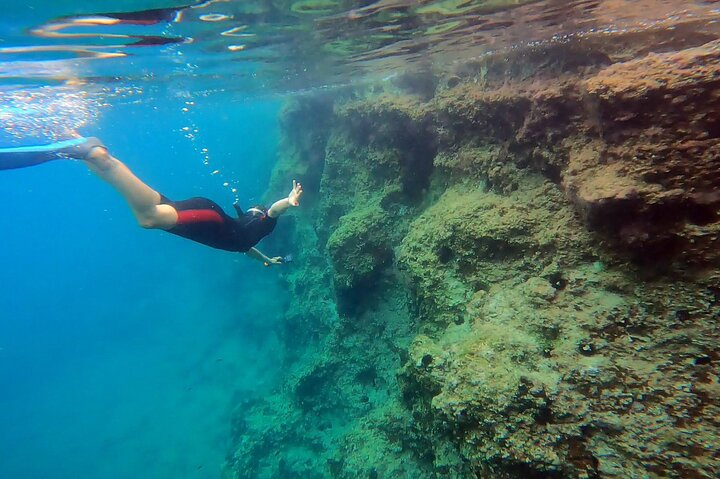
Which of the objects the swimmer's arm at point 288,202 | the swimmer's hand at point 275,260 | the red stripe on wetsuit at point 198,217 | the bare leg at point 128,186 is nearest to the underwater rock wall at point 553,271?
the swimmer's hand at point 275,260

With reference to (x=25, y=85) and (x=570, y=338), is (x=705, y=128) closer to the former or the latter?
(x=570, y=338)

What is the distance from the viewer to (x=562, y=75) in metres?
6.00

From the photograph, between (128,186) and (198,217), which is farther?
(198,217)

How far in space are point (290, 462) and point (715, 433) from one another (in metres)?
13.0

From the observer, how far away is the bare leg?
470 centimetres

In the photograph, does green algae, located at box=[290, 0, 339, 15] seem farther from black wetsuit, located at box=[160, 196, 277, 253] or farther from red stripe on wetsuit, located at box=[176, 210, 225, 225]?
red stripe on wetsuit, located at box=[176, 210, 225, 225]

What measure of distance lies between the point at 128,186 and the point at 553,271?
563 cm

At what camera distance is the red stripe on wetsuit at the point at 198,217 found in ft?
18.7

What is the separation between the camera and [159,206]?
5.21m

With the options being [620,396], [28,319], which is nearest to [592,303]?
[620,396]

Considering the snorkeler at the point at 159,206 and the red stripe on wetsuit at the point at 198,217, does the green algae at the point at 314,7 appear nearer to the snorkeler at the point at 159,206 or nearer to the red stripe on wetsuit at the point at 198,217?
the snorkeler at the point at 159,206

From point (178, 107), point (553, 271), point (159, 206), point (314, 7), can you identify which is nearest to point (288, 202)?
point (159, 206)

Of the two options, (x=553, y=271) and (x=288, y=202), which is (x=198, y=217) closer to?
(x=288, y=202)

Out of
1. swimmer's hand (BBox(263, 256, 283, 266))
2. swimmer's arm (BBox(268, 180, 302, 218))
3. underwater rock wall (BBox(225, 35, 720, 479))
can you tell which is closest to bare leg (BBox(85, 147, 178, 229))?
swimmer's arm (BBox(268, 180, 302, 218))
